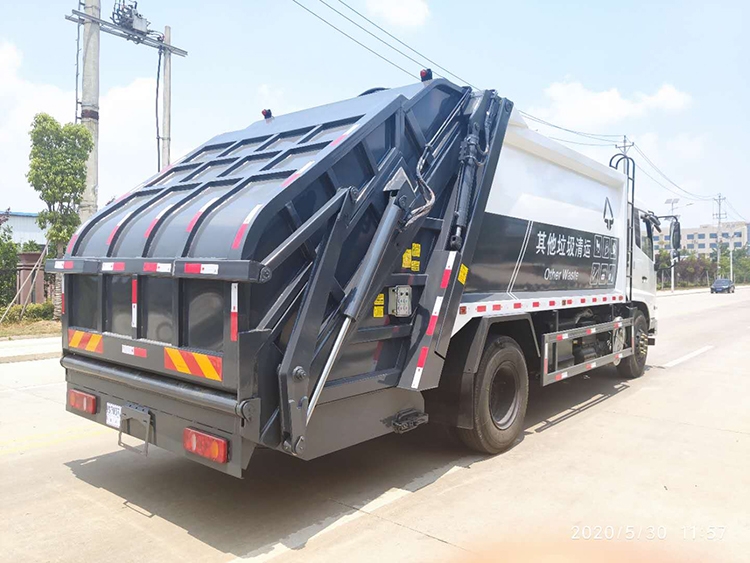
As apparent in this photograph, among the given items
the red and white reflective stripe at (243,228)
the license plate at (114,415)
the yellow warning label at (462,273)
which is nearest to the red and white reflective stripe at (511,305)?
the yellow warning label at (462,273)

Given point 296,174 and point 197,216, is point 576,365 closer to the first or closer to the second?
point 296,174

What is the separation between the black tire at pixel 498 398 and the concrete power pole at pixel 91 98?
39.8 ft

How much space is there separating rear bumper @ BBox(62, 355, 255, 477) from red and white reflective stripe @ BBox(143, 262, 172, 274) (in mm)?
728

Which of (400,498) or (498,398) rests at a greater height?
(498,398)

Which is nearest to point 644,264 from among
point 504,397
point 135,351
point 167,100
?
point 504,397

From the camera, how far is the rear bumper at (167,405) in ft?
11.4

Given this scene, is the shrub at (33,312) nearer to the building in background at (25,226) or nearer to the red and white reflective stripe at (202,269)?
the red and white reflective stripe at (202,269)

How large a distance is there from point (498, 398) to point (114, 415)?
133 inches

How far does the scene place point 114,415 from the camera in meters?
4.27

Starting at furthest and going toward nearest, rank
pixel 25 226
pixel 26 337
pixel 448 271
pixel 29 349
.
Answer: pixel 25 226 → pixel 26 337 → pixel 29 349 → pixel 448 271

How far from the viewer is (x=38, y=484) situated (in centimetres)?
466

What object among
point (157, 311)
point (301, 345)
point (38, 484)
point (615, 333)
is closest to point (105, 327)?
point (157, 311)

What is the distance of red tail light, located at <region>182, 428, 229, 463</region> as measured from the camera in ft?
11.5

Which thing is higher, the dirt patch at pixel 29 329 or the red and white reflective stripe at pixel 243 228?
the red and white reflective stripe at pixel 243 228
